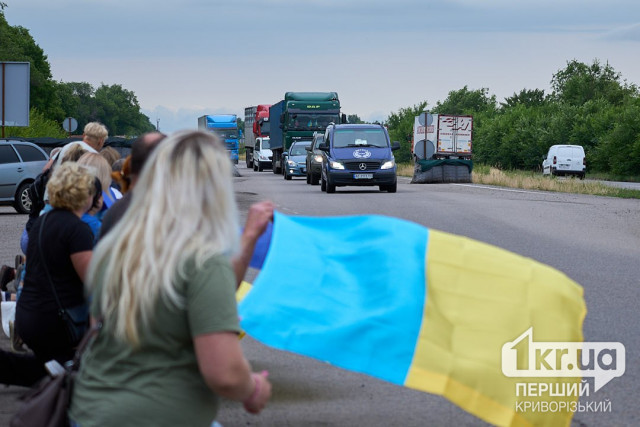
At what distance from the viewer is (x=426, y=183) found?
4584cm

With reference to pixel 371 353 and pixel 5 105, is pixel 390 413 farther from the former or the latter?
pixel 5 105

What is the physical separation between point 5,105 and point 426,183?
1882cm

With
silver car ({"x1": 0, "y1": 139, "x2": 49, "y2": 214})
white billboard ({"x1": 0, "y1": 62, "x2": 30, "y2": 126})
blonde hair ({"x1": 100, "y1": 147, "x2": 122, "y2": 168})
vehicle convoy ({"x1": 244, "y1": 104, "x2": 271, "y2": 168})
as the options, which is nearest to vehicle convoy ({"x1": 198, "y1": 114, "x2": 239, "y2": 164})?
vehicle convoy ({"x1": 244, "y1": 104, "x2": 271, "y2": 168})

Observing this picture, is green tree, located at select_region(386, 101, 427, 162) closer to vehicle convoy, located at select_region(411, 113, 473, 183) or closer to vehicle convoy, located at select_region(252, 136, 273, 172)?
vehicle convoy, located at select_region(252, 136, 273, 172)

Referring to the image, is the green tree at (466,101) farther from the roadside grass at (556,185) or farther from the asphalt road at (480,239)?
the asphalt road at (480,239)

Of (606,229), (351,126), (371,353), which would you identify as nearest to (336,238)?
(371,353)

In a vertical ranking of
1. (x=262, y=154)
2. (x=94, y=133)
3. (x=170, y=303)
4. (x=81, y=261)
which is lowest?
(x=262, y=154)

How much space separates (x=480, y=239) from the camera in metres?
18.7

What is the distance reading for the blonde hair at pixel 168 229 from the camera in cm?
318

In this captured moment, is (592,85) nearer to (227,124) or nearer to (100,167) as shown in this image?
(227,124)

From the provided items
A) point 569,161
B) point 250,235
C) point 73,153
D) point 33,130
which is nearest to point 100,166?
point 73,153

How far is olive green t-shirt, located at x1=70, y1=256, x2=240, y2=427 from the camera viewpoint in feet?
10.3

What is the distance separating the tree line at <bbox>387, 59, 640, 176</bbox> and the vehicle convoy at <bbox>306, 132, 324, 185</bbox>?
8598mm

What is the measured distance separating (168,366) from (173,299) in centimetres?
20
